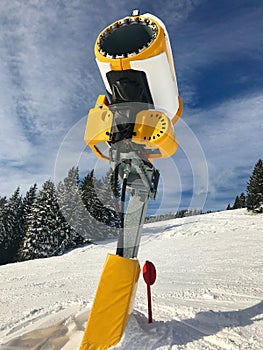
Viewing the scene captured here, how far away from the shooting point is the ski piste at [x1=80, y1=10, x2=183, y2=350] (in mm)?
2260

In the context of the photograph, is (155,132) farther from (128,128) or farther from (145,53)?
(145,53)

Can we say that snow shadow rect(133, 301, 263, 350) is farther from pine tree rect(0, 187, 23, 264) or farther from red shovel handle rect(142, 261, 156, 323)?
pine tree rect(0, 187, 23, 264)

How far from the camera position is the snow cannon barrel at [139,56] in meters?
2.20

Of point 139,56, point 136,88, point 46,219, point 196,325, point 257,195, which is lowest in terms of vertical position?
point 257,195

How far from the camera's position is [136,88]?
7.95ft

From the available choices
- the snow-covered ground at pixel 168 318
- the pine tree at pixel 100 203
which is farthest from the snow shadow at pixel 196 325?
the pine tree at pixel 100 203

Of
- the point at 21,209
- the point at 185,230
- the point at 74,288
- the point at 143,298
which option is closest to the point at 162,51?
the point at 143,298

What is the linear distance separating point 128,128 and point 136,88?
37 centimetres

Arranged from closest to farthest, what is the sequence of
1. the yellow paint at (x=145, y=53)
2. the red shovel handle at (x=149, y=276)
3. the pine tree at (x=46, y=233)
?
1. the yellow paint at (x=145, y=53)
2. the red shovel handle at (x=149, y=276)
3. the pine tree at (x=46, y=233)

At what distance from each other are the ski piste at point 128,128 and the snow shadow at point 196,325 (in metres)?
0.64

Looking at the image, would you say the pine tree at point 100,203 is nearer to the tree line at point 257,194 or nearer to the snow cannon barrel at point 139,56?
the snow cannon barrel at point 139,56

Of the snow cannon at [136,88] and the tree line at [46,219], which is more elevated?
the snow cannon at [136,88]

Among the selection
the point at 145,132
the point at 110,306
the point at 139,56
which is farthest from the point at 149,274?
the point at 139,56

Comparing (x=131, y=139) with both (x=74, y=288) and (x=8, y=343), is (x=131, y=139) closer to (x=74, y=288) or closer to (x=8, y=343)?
(x=8, y=343)
